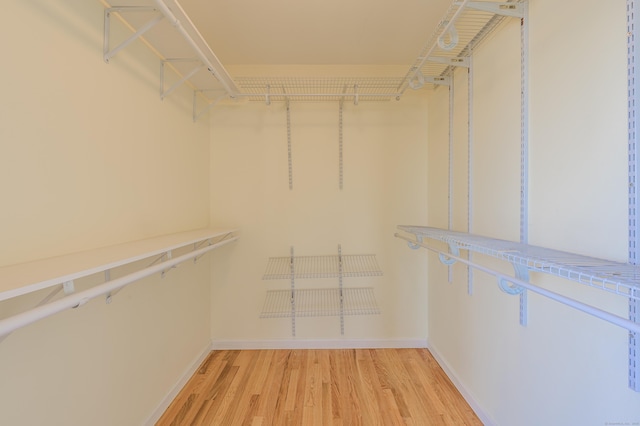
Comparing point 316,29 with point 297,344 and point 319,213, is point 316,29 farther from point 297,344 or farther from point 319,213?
point 297,344

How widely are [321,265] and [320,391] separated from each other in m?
0.92

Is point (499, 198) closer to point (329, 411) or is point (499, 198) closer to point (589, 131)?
point (589, 131)

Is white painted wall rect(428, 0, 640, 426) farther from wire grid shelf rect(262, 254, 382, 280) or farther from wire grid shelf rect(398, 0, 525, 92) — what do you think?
wire grid shelf rect(262, 254, 382, 280)

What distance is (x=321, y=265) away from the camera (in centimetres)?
238

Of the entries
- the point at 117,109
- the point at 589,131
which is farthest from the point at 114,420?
the point at 589,131

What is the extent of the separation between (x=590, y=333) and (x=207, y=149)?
2.48 meters

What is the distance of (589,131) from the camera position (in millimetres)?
909

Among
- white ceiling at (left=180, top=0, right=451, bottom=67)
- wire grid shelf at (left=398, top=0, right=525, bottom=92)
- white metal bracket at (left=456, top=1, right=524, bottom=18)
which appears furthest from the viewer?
white ceiling at (left=180, top=0, right=451, bottom=67)

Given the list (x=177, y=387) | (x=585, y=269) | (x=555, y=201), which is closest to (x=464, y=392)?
(x=555, y=201)

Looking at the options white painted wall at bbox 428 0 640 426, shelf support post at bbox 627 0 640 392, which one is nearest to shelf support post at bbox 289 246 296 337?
white painted wall at bbox 428 0 640 426

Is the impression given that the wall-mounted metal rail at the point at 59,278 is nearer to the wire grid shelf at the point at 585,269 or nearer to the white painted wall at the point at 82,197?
the white painted wall at the point at 82,197

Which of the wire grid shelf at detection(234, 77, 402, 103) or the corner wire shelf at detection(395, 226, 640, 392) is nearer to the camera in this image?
the corner wire shelf at detection(395, 226, 640, 392)

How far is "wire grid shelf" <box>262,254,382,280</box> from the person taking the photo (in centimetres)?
235

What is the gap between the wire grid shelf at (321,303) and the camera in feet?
7.72
